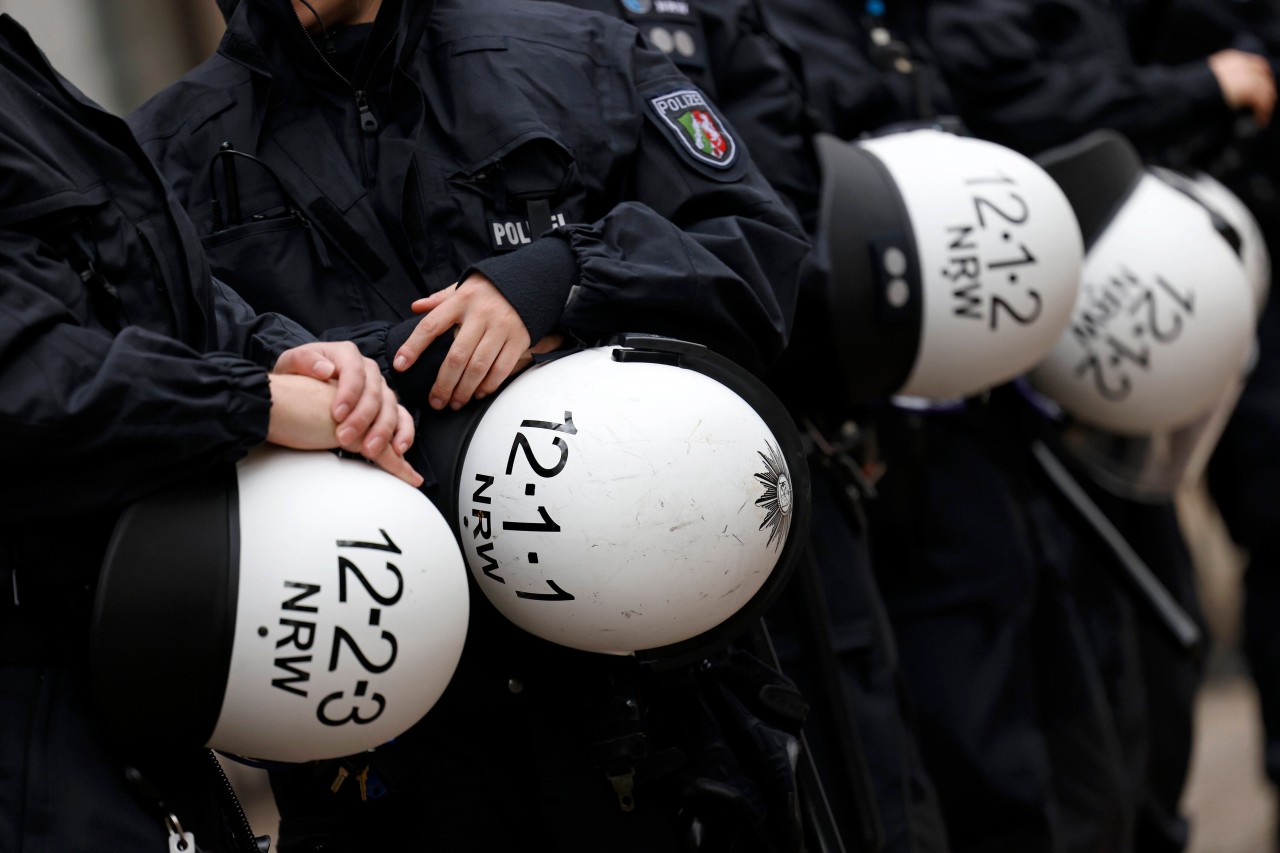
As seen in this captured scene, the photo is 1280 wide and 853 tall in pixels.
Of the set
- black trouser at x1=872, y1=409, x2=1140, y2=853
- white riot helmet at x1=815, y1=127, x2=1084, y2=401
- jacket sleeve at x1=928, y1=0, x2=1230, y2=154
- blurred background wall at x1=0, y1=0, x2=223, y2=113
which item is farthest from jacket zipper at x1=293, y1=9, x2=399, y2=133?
blurred background wall at x1=0, y1=0, x2=223, y2=113

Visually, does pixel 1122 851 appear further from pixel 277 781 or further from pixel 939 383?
pixel 277 781

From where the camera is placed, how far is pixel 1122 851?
342cm

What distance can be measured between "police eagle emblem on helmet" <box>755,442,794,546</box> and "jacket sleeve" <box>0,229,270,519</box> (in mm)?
582

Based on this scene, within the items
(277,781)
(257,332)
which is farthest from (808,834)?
(257,332)

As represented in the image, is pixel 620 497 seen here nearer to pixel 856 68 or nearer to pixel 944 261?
pixel 944 261

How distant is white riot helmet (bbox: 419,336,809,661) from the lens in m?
1.72

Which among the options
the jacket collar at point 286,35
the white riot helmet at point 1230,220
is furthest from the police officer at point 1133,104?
the jacket collar at point 286,35

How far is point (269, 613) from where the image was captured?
1.59 metres

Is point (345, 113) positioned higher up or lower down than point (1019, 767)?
higher up

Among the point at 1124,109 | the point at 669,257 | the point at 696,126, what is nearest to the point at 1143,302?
the point at 1124,109

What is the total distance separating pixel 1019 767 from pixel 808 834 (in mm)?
1028

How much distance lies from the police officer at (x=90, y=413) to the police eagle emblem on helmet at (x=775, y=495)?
43 cm

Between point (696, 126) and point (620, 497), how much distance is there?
2.12 ft

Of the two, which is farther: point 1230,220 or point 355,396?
point 1230,220
